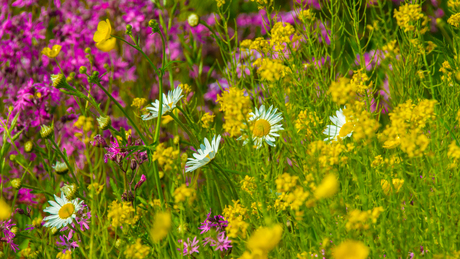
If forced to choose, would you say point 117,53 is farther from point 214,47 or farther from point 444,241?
point 444,241

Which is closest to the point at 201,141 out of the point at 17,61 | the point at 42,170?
the point at 42,170

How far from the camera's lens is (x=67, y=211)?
1.33 m

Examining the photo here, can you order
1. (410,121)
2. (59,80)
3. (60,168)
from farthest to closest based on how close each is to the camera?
(60,168) < (59,80) < (410,121)

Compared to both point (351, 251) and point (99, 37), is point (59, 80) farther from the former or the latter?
point (351, 251)

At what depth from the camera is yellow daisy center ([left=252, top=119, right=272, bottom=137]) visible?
1.24 m

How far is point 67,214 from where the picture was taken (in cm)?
133

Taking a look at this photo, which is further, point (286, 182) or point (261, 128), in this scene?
point (261, 128)

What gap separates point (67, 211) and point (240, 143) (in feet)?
1.80

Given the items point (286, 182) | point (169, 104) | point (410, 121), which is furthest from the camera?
point (169, 104)

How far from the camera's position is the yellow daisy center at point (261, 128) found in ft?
4.07

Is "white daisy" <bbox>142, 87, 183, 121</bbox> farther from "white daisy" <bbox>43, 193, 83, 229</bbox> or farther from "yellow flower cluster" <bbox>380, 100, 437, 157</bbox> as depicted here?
"yellow flower cluster" <bbox>380, 100, 437, 157</bbox>

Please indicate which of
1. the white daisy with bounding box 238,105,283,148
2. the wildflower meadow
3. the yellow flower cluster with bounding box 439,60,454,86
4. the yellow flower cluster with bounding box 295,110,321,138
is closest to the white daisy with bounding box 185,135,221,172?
the wildflower meadow

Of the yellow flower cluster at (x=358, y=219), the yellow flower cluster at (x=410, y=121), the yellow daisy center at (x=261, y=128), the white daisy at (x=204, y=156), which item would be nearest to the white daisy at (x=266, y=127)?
the yellow daisy center at (x=261, y=128)

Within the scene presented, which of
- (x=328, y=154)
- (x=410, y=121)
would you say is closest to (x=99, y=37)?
(x=328, y=154)
